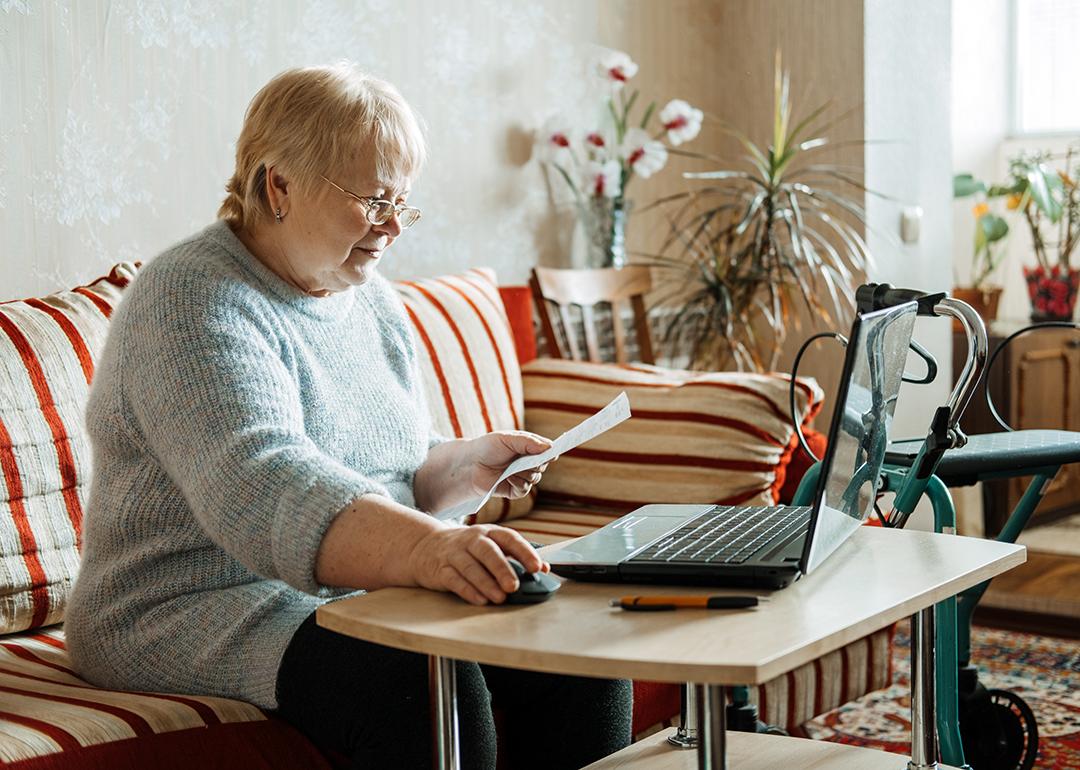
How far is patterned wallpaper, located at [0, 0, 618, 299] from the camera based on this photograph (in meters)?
2.10

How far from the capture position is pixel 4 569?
165cm

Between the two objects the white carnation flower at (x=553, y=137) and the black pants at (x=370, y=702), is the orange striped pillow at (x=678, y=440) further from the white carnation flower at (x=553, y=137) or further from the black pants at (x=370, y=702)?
the black pants at (x=370, y=702)

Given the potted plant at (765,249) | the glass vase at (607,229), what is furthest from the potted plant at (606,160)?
the potted plant at (765,249)

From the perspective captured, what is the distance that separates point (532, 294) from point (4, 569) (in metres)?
1.55

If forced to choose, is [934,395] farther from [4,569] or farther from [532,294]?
[4,569]

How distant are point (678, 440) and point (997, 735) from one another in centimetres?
70

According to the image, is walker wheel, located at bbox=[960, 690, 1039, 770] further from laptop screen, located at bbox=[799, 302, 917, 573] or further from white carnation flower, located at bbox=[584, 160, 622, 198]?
white carnation flower, located at bbox=[584, 160, 622, 198]

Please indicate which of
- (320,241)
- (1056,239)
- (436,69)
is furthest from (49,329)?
(1056,239)

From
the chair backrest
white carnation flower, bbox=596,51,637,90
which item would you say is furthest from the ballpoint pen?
white carnation flower, bbox=596,51,637,90

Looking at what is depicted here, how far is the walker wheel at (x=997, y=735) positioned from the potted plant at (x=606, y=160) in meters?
1.45

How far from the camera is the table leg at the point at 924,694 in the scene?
1263 millimetres

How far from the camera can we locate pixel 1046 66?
4.80 metres

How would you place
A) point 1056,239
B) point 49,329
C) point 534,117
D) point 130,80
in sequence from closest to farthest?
1. point 49,329
2. point 130,80
3. point 534,117
4. point 1056,239

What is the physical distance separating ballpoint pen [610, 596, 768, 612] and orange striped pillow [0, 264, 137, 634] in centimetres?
96
